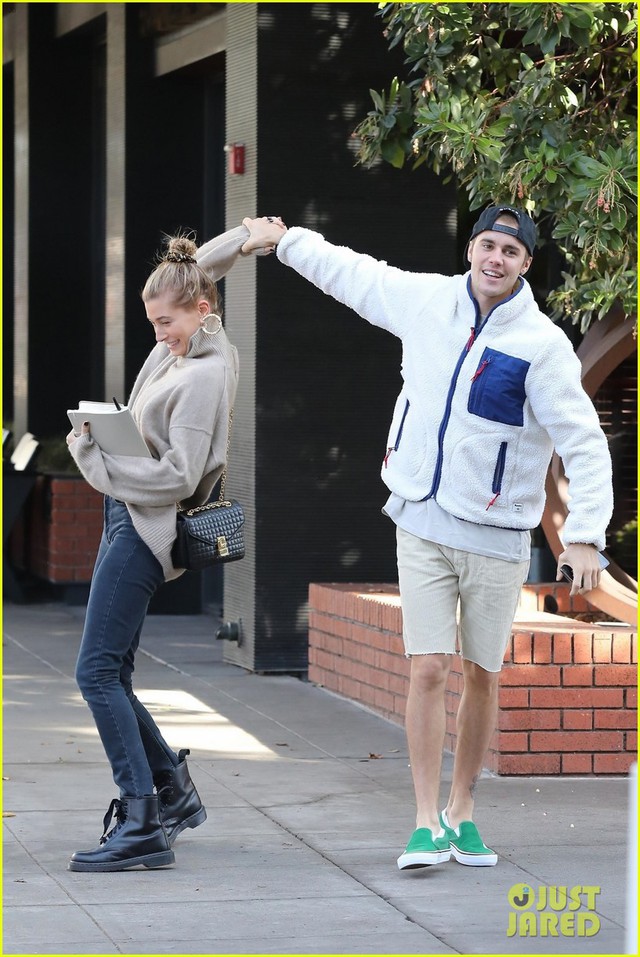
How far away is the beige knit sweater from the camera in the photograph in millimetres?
5035

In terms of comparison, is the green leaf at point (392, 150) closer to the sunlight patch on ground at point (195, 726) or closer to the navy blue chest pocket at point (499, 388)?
the navy blue chest pocket at point (499, 388)

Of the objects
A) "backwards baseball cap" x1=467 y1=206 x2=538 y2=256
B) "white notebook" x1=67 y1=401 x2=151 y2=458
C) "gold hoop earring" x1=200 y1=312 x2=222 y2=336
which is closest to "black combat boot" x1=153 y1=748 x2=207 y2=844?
"white notebook" x1=67 y1=401 x2=151 y2=458

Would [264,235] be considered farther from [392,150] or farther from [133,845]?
[133,845]

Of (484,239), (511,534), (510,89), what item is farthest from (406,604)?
(510,89)

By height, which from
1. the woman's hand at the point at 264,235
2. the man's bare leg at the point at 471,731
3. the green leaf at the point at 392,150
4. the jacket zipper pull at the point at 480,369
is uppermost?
the green leaf at the point at 392,150

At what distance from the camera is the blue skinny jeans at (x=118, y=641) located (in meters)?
5.11

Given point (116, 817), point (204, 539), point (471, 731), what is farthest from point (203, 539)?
point (471, 731)

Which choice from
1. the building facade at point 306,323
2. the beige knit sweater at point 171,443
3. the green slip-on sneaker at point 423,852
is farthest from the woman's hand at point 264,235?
the building facade at point 306,323

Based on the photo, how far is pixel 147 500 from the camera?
5070mm

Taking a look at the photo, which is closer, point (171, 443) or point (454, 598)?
point (171, 443)

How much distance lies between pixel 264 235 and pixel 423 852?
1.95m

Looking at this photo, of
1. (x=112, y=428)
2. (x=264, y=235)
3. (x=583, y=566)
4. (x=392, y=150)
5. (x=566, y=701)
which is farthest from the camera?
(x=392, y=150)

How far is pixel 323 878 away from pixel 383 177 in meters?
4.59

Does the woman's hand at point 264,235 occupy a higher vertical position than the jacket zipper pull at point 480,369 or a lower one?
higher
